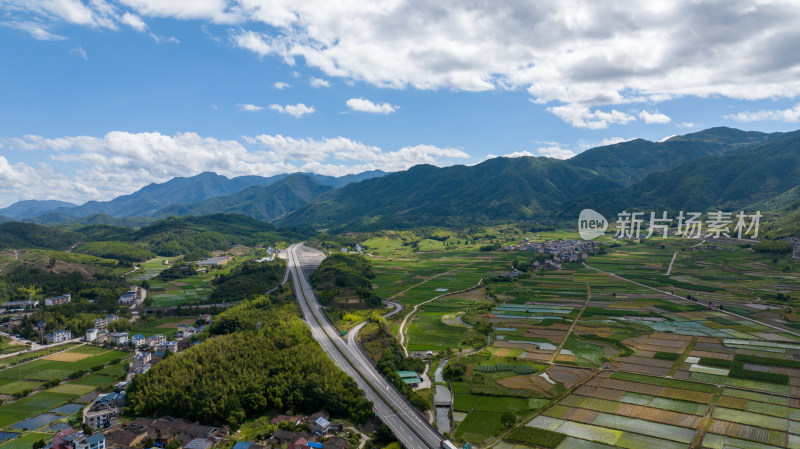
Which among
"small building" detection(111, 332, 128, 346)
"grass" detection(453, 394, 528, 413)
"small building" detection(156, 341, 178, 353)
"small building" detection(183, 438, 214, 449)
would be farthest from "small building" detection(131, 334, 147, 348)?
"grass" detection(453, 394, 528, 413)

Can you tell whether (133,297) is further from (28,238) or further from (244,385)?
(28,238)

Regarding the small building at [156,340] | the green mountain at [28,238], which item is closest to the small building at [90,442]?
the small building at [156,340]

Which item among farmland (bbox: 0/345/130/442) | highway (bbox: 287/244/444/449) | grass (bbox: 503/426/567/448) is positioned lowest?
grass (bbox: 503/426/567/448)

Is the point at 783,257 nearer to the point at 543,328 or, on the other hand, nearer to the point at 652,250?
the point at 652,250

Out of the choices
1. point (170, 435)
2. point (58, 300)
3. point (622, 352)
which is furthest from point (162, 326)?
point (622, 352)

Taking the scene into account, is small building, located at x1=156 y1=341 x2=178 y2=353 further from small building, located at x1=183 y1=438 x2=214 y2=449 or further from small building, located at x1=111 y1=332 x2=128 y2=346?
small building, located at x1=183 y1=438 x2=214 y2=449

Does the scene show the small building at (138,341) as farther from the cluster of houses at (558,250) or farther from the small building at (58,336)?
the cluster of houses at (558,250)

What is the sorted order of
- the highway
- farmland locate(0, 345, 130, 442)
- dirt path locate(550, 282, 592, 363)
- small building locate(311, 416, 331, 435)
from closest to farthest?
the highway, small building locate(311, 416, 331, 435), farmland locate(0, 345, 130, 442), dirt path locate(550, 282, 592, 363)
